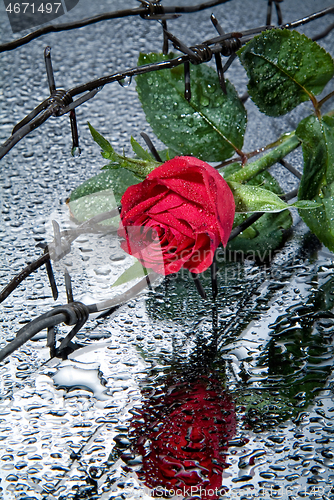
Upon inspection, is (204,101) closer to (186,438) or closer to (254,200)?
(254,200)

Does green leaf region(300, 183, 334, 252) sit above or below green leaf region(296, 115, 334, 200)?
below

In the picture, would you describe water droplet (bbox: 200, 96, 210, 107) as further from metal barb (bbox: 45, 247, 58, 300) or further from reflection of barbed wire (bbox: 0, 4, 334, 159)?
metal barb (bbox: 45, 247, 58, 300)

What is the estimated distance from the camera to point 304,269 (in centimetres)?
31

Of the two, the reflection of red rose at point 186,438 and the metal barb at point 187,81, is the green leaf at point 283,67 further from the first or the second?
the reflection of red rose at point 186,438

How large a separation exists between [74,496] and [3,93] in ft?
1.14

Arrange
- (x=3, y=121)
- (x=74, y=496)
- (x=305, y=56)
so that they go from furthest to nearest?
(x=3, y=121)
(x=305, y=56)
(x=74, y=496)

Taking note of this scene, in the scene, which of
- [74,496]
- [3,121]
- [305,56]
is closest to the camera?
[74,496]

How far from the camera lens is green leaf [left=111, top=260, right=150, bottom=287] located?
11.3 inches

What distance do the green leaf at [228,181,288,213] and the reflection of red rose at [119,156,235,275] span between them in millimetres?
12

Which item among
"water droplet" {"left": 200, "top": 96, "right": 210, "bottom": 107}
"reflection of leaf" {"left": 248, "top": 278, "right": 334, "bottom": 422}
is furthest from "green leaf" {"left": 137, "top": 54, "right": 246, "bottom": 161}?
"reflection of leaf" {"left": 248, "top": 278, "right": 334, "bottom": 422}

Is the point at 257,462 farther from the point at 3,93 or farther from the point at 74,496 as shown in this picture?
the point at 3,93

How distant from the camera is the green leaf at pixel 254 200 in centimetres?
25

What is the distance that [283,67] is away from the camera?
302 millimetres

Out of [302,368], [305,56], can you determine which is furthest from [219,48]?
[302,368]
